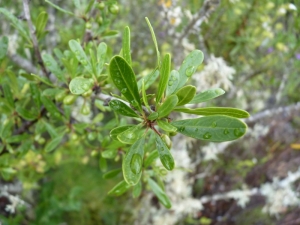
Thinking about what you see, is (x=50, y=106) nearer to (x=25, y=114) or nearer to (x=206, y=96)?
(x=25, y=114)

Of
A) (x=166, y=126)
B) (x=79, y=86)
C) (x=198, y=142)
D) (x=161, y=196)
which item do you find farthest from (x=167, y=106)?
(x=198, y=142)

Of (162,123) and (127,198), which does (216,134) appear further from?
(127,198)

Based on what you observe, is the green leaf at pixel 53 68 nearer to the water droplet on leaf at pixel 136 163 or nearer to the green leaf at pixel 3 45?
the green leaf at pixel 3 45

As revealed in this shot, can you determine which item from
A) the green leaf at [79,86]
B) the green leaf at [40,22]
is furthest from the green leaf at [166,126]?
the green leaf at [40,22]

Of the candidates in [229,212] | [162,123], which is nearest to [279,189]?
[229,212]

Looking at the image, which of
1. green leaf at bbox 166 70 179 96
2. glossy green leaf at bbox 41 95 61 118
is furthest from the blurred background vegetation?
green leaf at bbox 166 70 179 96

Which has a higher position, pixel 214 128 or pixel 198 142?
pixel 198 142
